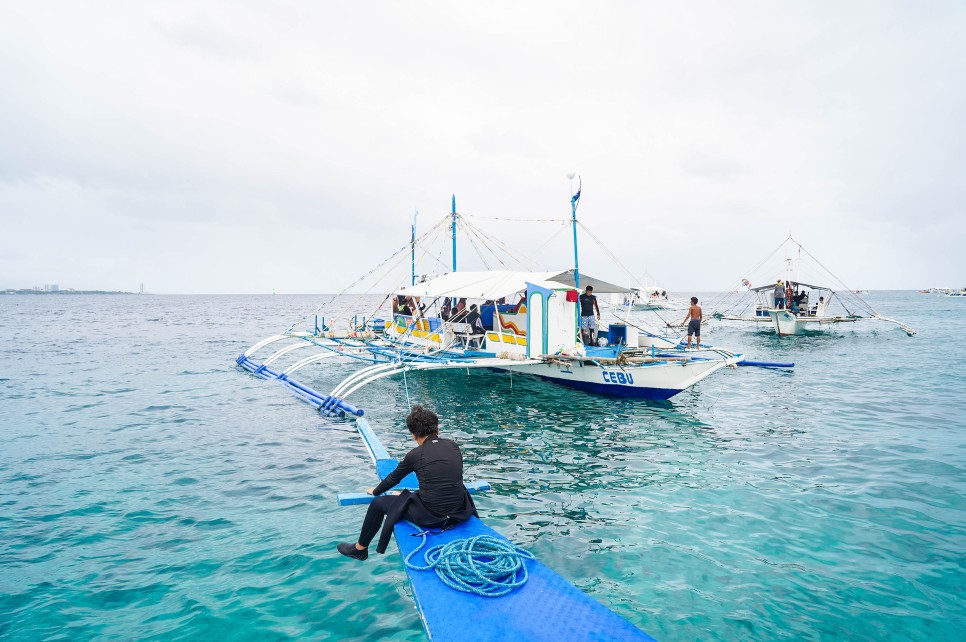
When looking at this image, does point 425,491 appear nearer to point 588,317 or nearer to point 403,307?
point 588,317

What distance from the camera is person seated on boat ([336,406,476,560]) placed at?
586 centimetres

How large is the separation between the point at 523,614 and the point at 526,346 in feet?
42.6

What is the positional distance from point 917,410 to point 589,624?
58.4 feet

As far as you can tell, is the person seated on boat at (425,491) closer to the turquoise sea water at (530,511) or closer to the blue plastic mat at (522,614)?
the blue plastic mat at (522,614)

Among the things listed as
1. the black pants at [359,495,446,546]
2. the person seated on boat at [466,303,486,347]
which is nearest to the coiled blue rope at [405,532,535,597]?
the black pants at [359,495,446,546]

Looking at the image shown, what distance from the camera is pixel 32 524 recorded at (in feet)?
27.3

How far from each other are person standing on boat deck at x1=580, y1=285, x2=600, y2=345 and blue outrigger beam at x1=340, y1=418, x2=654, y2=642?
14.1 metres

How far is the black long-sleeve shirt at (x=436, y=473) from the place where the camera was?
230 inches

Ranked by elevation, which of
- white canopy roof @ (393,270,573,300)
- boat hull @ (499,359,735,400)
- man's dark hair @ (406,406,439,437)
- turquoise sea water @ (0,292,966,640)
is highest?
white canopy roof @ (393,270,573,300)

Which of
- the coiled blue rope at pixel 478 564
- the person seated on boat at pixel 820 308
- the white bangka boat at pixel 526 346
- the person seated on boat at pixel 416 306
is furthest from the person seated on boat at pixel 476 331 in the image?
the person seated on boat at pixel 820 308

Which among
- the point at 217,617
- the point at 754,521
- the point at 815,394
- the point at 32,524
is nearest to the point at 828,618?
the point at 754,521

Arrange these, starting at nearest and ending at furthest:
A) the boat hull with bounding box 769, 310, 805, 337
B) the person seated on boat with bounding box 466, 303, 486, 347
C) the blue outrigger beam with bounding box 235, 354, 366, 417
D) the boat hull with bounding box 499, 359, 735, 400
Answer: the blue outrigger beam with bounding box 235, 354, 366, 417
the boat hull with bounding box 499, 359, 735, 400
the person seated on boat with bounding box 466, 303, 486, 347
the boat hull with bounding box 769, 310, 805, 337

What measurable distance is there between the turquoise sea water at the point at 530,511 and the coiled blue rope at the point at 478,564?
2.96ft

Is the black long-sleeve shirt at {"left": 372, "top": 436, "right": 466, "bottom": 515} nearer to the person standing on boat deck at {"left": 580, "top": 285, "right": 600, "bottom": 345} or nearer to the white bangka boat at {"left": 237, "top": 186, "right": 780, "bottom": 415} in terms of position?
the white bangka boat at {"left": 237, "top": 186, "right": 780, "bottom": 415}
